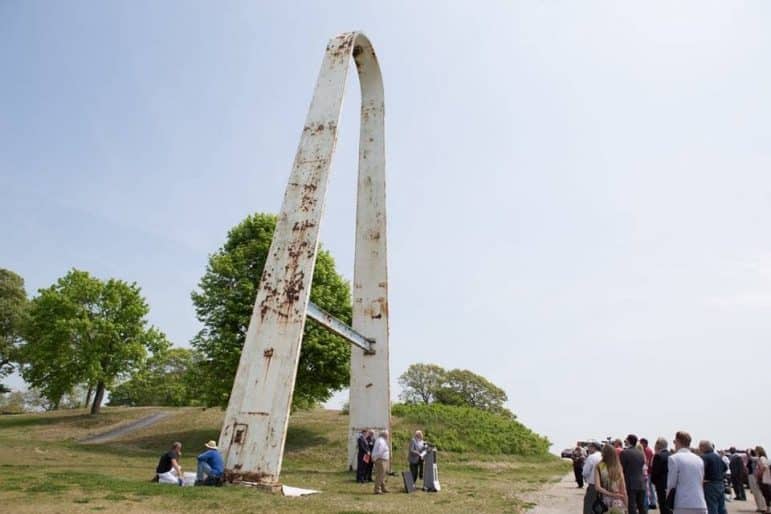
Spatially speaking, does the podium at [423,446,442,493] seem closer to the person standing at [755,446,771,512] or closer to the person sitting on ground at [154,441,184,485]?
the person sitting on ground at [154,441,184,485]

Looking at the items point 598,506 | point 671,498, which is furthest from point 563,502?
point 671,498

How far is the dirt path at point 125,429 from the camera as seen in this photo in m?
29.5

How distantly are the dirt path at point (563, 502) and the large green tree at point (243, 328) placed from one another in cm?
1234

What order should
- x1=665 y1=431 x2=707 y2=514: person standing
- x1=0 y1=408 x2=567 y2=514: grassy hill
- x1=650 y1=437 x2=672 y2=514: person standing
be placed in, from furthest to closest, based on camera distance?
x1=650 y1=437 x2=672 y2=514: person standing → x1=0 y1=408 x2=567 y2=514: grassy hill → x1=665 y1=431 x2=707 y2=514: person standing

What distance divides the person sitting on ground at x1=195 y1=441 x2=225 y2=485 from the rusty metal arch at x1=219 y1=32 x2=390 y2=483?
0.22 metres

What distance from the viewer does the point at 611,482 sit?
7.07 m

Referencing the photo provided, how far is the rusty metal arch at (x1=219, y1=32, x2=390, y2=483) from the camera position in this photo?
10578 millimetres

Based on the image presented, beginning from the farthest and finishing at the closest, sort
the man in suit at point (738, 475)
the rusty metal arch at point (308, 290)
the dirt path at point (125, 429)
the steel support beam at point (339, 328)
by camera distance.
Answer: the dirt path at point (125, 429) < the man in suit at point (738, 475) < the steel support beam at point (339, 328) < the rusty metal arch at point (308, 290)

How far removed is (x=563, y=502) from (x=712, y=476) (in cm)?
475

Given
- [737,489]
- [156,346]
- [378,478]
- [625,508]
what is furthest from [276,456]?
[156,346]

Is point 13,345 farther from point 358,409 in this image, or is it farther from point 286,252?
point 286,252

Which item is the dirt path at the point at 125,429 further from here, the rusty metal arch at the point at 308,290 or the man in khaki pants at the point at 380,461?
the man in khaki pants at the point at 380,461

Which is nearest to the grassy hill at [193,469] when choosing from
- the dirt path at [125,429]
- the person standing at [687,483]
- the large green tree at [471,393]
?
the dirt path at [125,429]

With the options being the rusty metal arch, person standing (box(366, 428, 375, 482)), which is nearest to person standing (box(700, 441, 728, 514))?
the rusty metal arch
